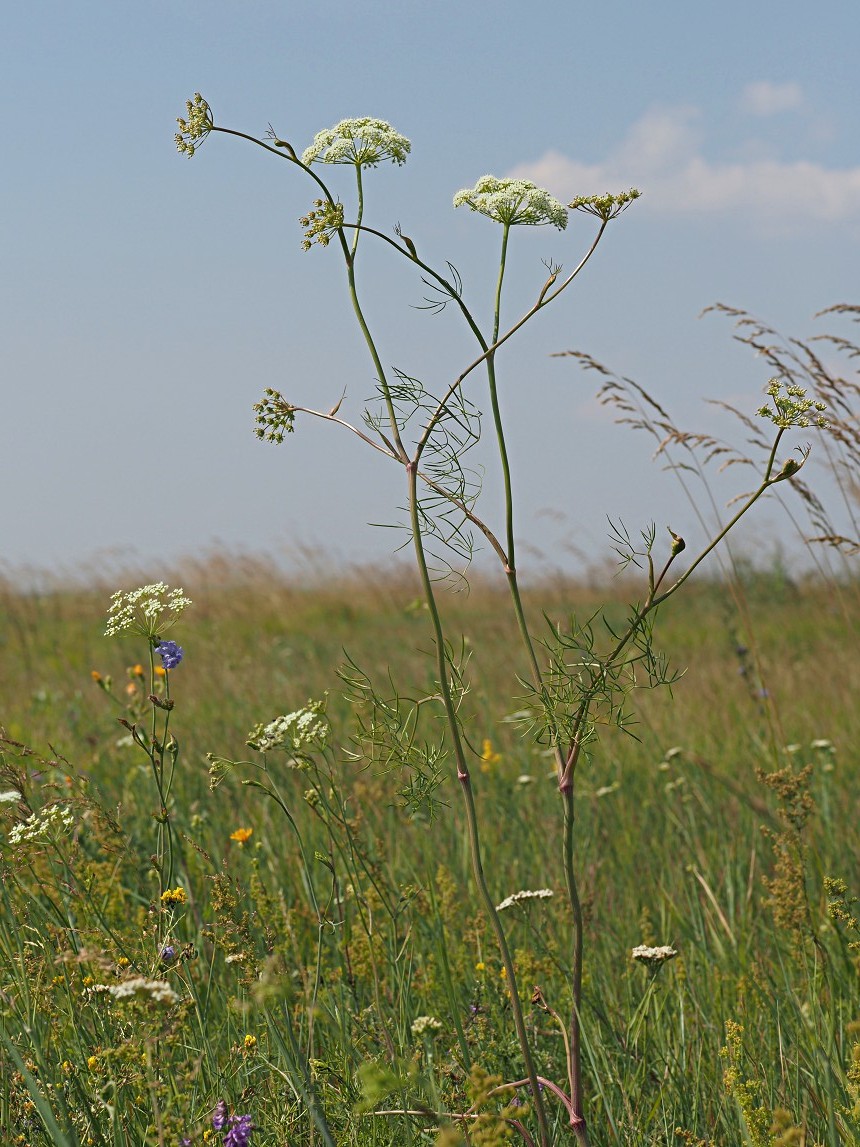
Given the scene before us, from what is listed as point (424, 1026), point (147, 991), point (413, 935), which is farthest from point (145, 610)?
point (413, 935)

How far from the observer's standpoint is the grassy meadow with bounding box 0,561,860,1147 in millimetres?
1788

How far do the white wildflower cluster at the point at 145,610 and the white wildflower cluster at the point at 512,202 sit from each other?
2.69ft

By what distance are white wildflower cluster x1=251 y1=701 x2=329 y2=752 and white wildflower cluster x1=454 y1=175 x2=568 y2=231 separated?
2.83ft

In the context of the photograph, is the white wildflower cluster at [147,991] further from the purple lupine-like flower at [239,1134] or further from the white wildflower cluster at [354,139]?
the white wildflower cluster at [354,139]

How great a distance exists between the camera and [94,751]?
15.8 feet

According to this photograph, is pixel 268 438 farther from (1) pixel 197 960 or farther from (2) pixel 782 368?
(2) pixel 782 368

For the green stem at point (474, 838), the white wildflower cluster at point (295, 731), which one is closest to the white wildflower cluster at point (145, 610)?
the white wildflower cluster at point (295, 731)

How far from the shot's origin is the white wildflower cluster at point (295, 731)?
1828 millimetres

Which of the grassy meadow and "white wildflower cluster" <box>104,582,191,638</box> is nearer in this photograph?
the grassy meadow

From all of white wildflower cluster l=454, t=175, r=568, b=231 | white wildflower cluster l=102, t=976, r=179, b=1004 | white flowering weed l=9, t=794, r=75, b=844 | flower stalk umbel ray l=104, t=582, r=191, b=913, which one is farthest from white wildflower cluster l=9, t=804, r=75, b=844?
white wildflower cluster l=454, t=175, r=568, b=231

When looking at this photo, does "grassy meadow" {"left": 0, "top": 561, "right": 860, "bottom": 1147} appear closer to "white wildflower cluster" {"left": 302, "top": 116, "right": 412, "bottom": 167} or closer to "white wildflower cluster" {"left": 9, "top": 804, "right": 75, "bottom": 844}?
"white wildflower cluster" {"left": 9, "top": 804, "right": 75, "bottom": 844}

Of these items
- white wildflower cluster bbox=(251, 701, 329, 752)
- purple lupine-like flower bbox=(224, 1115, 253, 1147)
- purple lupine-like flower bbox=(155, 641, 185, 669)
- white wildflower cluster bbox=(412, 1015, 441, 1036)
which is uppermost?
purple lupine-like flower bbox=(155, 641, 185, 669)

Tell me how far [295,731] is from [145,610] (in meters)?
0.36

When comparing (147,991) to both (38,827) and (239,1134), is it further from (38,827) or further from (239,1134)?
(38,827)
